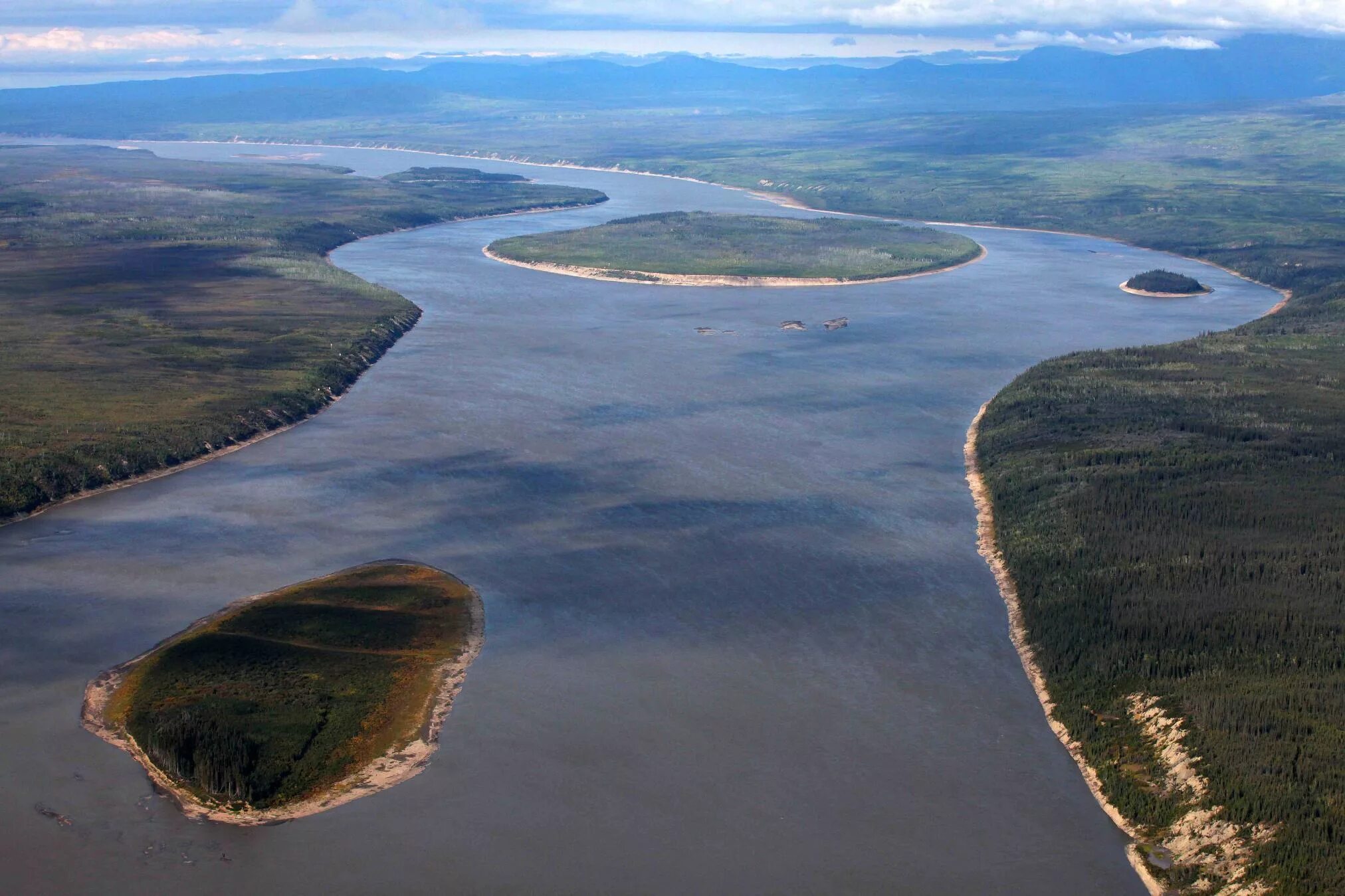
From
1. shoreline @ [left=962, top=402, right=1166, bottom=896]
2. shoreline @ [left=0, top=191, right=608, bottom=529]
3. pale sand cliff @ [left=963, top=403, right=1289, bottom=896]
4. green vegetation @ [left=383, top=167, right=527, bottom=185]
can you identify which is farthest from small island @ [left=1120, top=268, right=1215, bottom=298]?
green vegetation @ [left=383, top=167, right=527, bottom=185]

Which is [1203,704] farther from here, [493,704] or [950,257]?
[950,257]

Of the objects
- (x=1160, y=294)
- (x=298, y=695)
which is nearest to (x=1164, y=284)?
(x=1160, y=294)

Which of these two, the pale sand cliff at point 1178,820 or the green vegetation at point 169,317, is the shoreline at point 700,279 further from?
the pale sand cliff at point 1178,820

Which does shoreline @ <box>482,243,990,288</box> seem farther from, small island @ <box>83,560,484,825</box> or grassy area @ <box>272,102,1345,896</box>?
small island @ <box>83,560,484,825</box>

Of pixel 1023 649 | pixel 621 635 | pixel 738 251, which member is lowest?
pixel 1023 649

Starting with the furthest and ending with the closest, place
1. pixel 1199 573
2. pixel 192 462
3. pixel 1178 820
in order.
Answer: pixel 192 462
pixel 1199 573
pixel 1178 820

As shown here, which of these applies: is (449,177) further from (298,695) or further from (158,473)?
(298,695)
